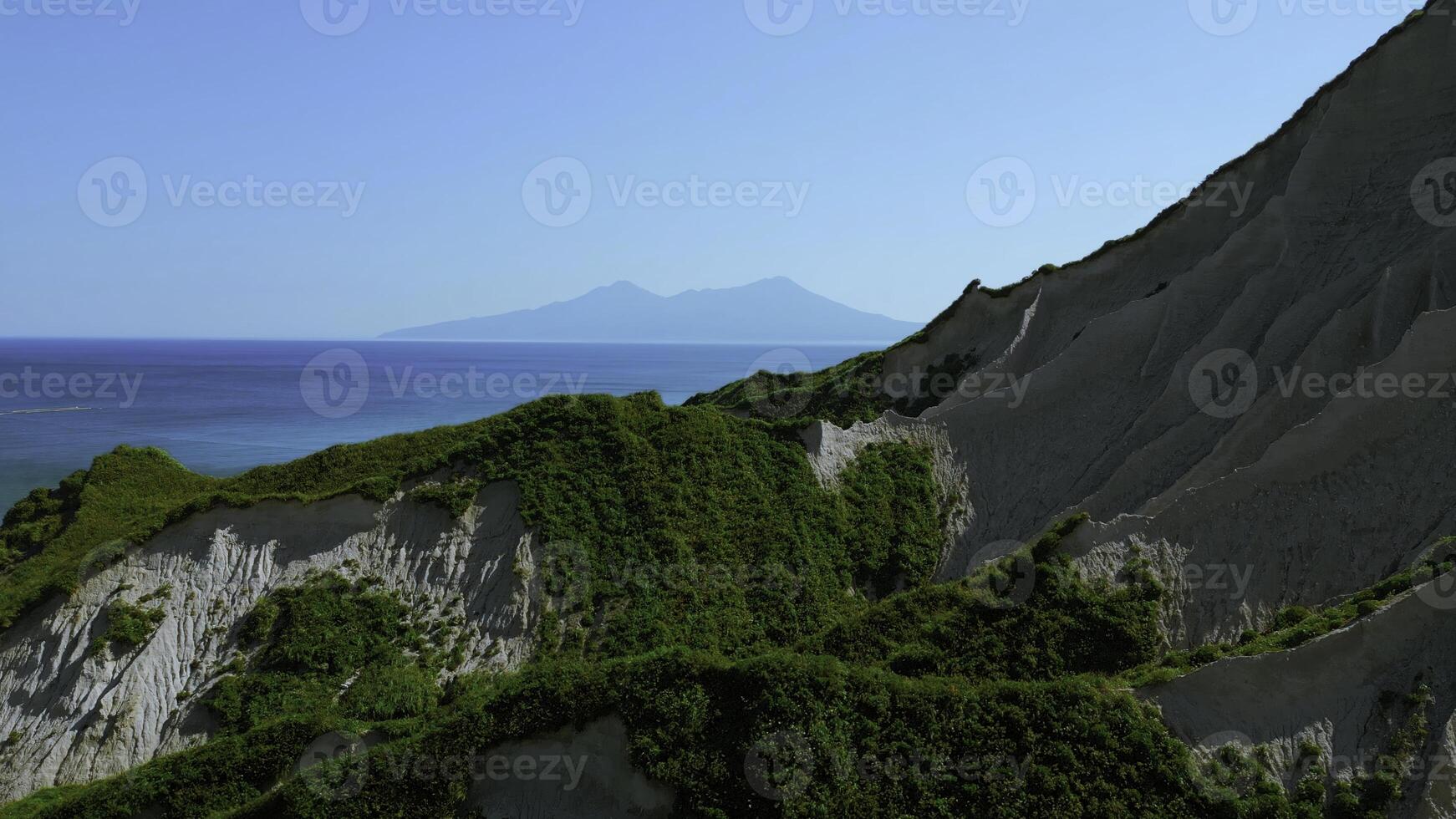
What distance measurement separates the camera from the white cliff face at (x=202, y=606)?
2184 cm

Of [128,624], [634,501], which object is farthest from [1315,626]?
[128,624]

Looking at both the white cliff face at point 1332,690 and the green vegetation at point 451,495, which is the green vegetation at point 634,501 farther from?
the white cliff face at point 1332,690

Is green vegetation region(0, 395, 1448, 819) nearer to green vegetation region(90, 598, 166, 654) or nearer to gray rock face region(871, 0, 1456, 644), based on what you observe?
green vegetation region(90, 598, 166, 654)

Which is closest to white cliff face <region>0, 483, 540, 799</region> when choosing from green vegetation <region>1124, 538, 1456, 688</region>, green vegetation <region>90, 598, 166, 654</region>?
green vegetation <region>90, 598, 166, 654</region>

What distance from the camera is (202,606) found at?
24109 millimetres

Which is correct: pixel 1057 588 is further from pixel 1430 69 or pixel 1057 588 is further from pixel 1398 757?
pixel 1430 69

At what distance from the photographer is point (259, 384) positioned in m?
153

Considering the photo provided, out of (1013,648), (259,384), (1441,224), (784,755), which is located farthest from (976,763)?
(259,384)

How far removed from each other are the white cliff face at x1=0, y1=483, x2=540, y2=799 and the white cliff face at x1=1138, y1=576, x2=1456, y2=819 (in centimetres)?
1631

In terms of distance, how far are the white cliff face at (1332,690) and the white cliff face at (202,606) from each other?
16307mm

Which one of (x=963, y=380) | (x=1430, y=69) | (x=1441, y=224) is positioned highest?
(x=1430, y=69)

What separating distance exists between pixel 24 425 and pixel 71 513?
271 ft

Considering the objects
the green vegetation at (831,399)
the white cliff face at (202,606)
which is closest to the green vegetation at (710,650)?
the white cliff face at (202,606)

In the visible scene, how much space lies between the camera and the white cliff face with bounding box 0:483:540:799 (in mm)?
21844
